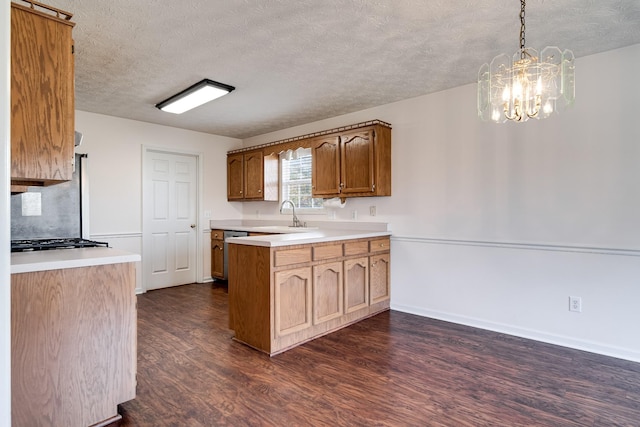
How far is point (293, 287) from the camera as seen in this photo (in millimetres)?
2826

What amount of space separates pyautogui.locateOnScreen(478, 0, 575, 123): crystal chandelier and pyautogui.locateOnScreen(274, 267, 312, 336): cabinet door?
6.21 ft

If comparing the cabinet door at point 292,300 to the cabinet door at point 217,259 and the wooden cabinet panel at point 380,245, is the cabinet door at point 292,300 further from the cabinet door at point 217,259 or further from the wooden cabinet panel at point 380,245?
the cabinet door at point 217,259

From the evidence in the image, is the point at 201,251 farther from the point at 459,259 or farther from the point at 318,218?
the point at 459,259

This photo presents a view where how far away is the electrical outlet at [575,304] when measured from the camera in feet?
9.11

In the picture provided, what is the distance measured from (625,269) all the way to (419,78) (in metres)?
2.28

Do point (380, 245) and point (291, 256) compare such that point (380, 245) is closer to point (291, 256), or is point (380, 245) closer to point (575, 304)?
point (291, 256)

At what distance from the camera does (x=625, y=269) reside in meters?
2.59

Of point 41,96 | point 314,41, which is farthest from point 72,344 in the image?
point 314,41

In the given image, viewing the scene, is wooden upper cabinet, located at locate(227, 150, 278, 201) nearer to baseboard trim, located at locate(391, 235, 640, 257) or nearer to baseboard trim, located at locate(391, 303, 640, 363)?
baseboard trim, located at locate(391, 235, 640, 257)

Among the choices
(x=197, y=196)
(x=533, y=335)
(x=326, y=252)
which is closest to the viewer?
(x=533, y=335)

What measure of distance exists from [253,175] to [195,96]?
1.81 m

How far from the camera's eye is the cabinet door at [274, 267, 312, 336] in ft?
8.84

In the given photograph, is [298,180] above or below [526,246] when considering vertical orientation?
above

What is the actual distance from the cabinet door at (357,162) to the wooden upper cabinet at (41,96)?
2778mm
